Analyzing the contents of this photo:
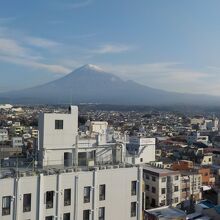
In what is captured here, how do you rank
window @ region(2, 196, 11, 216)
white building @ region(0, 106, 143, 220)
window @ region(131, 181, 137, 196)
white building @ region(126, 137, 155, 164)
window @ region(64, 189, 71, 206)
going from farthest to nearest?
white building @ region(126, 137, 155, 164) → window @ region(131, 181, 137, 196) → window @ region(64, 189, 71, 206) → white building @ region(0, 106, 143, 220) → window @ region(2, 196, 11, 216)

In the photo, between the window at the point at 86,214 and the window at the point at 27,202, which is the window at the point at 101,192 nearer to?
the window at the point at 86,214

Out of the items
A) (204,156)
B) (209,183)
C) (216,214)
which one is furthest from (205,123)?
(216,214)

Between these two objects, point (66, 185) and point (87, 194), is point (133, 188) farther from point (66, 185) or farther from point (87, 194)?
point (66, 185)

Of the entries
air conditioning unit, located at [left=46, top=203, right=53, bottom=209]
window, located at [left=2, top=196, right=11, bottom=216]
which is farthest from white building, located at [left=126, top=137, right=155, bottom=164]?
window, located at [left=2, top=196, right=11, bottom=216]

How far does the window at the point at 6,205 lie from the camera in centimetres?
711

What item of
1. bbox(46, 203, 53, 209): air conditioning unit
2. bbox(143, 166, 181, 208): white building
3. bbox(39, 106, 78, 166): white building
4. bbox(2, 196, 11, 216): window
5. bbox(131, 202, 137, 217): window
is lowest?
bbox(143, 166, 181, 208): white building

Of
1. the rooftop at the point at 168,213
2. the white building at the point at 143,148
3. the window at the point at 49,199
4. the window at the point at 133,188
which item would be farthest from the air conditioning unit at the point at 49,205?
the white building at the point at 143,148

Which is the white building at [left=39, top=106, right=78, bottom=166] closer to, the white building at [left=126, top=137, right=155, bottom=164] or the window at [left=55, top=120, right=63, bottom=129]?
the window at [left=55, top=120, right=63, bottom=129]

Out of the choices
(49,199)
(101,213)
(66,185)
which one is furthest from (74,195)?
(101,213)

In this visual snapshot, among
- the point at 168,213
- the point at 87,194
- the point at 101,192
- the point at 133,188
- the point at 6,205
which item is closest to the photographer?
the point at 6,205

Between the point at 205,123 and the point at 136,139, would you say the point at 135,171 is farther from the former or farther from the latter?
the point at 205,123

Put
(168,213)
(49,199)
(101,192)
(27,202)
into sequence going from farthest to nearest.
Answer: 1. (168,213)
2. (101,192)
3. (49,199)
4. (27,202)

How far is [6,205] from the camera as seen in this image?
713cm

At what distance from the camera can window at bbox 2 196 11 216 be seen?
7.11 m
